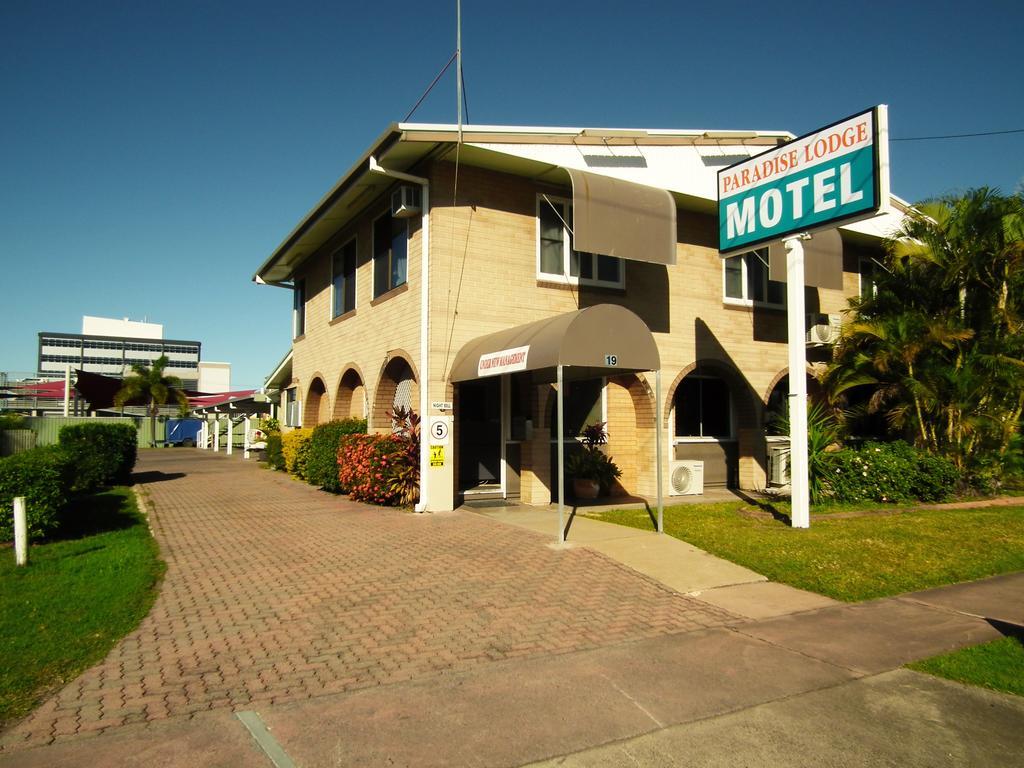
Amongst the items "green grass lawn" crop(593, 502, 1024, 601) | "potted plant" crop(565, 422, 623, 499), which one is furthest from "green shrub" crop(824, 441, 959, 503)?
"potted plant" crop(565, 422, 623, 499)

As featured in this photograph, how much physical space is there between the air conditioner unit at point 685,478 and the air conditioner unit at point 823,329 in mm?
4132

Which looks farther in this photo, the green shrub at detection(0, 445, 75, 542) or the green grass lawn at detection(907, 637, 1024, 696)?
the green shrub at detection(0, 445, 75, 542)

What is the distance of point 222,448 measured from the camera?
4016 cm

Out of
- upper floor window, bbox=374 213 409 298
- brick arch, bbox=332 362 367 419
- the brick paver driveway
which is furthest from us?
brick arch, bbox=332 362 367 419

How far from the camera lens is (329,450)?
1535 cm

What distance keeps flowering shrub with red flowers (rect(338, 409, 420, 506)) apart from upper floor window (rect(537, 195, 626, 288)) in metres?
3.83

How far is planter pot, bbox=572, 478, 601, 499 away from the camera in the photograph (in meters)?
13.8

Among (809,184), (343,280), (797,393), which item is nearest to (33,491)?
(343,280)

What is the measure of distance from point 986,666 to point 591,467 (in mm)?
8997

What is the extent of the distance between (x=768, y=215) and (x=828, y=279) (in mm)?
5241

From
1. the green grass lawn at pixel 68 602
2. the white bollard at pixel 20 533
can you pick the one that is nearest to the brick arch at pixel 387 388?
the green grass lawn at pixel 68 602

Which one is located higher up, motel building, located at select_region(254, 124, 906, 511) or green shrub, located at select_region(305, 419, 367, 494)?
motel building, located at select_region(254, 124, 906, 511)

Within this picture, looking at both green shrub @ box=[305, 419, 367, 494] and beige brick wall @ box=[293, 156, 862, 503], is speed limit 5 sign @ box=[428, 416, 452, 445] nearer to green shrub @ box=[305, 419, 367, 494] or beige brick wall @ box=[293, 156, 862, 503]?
beige brick wall @ box=[293, 156, 862, 503]

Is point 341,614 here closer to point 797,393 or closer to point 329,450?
point 797,393
